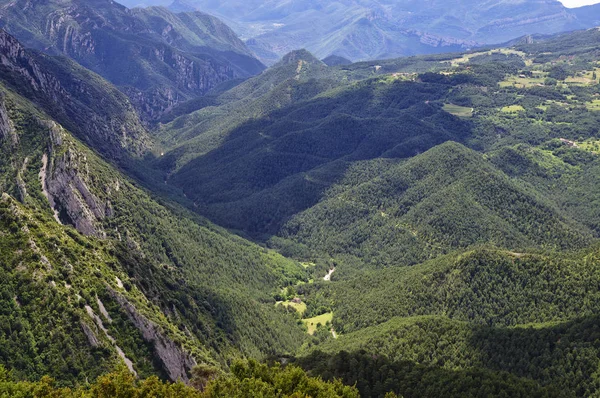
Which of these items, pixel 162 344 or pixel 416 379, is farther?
pixel 162 344

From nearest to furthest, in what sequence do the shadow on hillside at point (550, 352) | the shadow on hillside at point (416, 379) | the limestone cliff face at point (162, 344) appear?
the shadow on hillside at point (416, 379) → the shadow on hillside at point (550, 352) → the limestone cliff face at point (162, 344)

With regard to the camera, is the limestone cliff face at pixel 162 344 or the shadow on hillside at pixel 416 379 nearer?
the shadow on hillside at pixel 416 379

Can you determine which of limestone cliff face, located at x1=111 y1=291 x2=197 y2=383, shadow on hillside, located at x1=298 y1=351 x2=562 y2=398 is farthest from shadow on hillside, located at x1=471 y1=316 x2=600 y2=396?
limestone cliff face, located at x1=111 y1=291 x2=197 y2=383

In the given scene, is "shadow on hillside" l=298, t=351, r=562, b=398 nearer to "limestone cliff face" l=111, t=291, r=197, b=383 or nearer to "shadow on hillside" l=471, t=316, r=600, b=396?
"shadow on hillside" l=471, t=316, r=600, b=396

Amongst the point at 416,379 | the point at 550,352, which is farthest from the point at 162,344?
the point at 550,352

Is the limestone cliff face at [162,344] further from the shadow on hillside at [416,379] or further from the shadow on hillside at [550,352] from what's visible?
the shadow on hillside at [550,352]

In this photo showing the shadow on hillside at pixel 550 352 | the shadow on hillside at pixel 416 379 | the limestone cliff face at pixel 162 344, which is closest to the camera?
the shadow on hillside at pixel 416 379

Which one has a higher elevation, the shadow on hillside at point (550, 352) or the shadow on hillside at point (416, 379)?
the shadow on hillside at point (416, 379)

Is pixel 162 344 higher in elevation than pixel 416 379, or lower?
higher

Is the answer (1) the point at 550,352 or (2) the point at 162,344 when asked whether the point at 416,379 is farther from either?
(2) the point at 162,344

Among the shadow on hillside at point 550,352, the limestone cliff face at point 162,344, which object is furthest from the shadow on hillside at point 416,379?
the limestone cliff face at point 162,344

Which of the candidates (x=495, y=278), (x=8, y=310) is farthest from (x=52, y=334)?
(x=495, y=278)

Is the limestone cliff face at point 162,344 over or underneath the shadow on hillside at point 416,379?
over

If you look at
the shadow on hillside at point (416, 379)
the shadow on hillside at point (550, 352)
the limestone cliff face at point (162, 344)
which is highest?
the limestone cliff face at point (162, 344)
